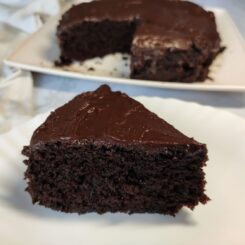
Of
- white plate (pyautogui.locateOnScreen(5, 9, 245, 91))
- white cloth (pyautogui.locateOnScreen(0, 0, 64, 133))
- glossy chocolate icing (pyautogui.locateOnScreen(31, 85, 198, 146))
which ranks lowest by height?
white cloth (pyautogui.locateOnScreen(0, 0, 64, 133))

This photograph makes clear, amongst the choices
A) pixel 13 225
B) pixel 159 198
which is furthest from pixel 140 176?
pixel 13 225

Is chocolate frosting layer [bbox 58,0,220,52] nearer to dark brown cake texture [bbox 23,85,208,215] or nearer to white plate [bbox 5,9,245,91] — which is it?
white plate [bbox 5,9,245,91]

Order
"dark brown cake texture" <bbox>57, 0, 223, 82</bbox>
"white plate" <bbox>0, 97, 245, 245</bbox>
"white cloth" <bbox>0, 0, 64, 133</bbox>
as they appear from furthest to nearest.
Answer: "dark brown cake texture" <bbox>57, 0, 223, 82</bbox>, "white cloth" <bbox>0, 0, 64, 133</bbox>, "white plate" <bbox>0, 97, 245, 245</bbox>

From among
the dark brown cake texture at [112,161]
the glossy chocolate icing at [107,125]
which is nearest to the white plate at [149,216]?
the dark brown cake texture at [112,161]

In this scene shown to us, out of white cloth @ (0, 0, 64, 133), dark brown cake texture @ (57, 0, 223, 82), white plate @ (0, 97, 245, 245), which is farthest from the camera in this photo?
dark brown cake texture @ (57, 0, 223, 82)

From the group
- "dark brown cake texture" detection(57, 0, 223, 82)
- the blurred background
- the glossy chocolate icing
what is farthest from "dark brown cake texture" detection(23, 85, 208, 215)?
"dark brown cake texture" detection(57, 0, 223, 82)

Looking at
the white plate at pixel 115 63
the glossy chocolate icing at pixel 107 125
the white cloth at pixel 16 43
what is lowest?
the white cloth at pixel 16 43

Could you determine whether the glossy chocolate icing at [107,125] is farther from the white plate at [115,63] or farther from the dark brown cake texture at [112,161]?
the white plate at [115,63]
